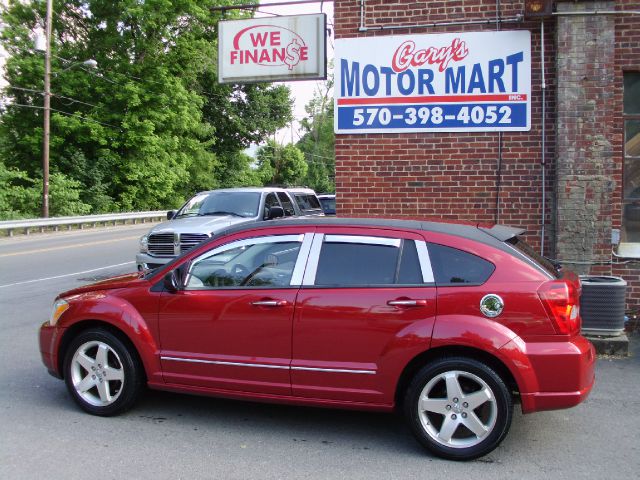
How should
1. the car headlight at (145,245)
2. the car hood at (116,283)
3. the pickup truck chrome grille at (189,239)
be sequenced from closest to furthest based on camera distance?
the car hood at (116,283)
the pickup truck chrome grille at (189,239)
the car headlight at (145,245)

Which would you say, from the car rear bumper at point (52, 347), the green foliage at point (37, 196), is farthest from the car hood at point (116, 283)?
the green foliage at point (37, 196)

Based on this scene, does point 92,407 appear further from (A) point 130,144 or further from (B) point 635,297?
(A) point 130,144

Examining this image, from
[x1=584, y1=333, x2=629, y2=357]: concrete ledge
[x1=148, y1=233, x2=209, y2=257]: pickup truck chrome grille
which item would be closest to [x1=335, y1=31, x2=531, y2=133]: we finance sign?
[x1=584, y1=333, x2=629, y2=357]: concrete ledge

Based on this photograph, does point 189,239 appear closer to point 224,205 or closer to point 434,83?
point 224,205

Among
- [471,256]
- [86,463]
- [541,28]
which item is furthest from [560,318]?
[541,28]

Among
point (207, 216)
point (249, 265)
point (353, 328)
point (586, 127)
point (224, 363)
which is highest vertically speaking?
point (586, 127)

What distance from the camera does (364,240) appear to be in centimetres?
449

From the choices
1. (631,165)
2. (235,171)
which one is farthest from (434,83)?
(235,171)

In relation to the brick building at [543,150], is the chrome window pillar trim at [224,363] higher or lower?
lower

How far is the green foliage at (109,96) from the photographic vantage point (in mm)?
32656

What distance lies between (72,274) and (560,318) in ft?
37.7

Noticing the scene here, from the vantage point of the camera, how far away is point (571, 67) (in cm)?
749

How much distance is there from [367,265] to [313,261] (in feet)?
1.31

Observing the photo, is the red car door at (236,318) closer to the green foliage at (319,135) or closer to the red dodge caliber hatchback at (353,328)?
the red dodge caliber hatchback at (353,328)
